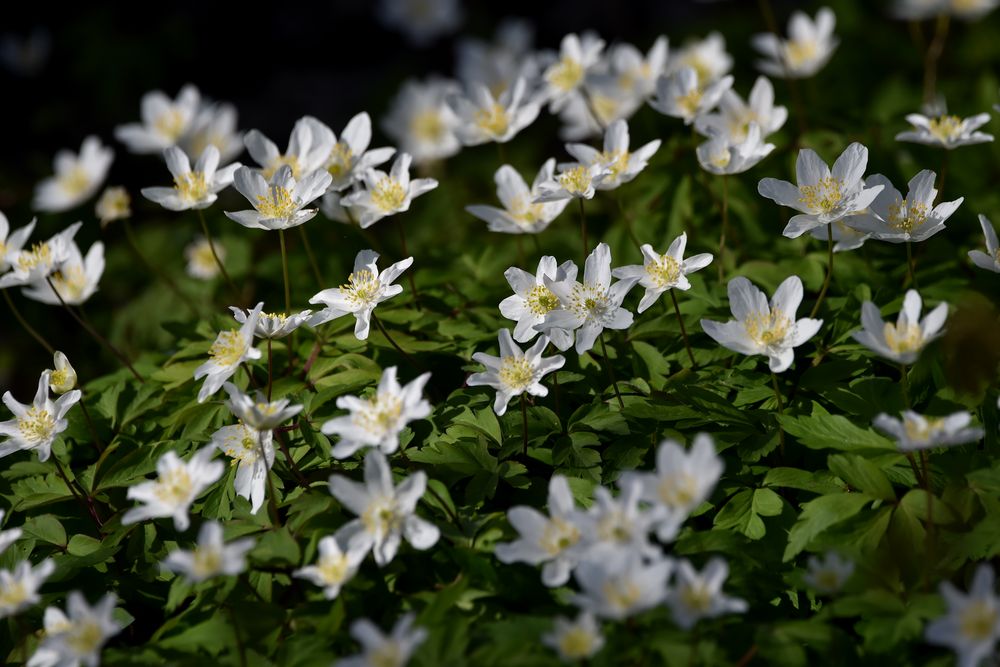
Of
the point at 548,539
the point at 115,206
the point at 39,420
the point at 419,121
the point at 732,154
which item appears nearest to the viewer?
the point at 548,539

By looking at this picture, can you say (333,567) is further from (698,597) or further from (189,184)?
(189,184)

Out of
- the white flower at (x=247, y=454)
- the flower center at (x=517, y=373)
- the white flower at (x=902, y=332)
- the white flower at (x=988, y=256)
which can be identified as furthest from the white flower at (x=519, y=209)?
the white flower at (x=988, y=256)

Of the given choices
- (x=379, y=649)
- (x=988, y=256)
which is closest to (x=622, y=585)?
(x=379, y=649)

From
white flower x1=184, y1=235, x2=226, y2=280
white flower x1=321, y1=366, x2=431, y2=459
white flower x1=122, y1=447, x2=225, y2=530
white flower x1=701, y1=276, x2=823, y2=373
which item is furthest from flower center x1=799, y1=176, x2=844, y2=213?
white flower x1=184, y1=235, x2=226, y2=280

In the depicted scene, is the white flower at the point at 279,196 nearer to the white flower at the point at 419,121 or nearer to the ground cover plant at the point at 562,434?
the ground cover plant at the point at 562,434

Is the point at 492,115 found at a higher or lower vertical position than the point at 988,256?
higher
